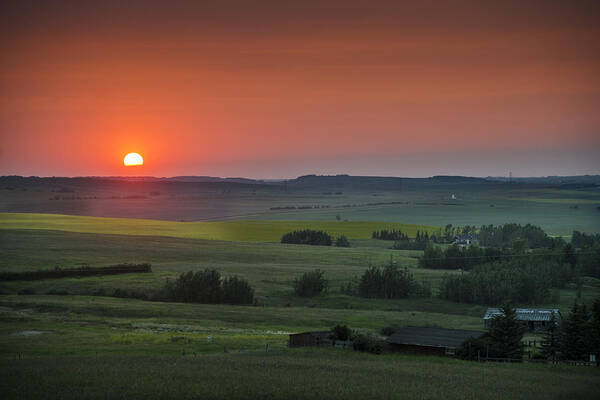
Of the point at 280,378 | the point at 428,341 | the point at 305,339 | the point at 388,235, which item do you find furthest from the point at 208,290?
the point at 388,235

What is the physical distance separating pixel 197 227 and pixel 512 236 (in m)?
64.2

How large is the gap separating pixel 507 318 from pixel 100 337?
28.8 metres

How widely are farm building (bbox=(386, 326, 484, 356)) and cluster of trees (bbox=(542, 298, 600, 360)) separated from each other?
5.03m

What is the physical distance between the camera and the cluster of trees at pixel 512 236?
137625 mm

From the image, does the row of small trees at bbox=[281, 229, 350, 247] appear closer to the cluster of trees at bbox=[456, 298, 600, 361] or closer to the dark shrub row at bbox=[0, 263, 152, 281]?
the dark shrub row at bbox=[0, 263, 152, 281]

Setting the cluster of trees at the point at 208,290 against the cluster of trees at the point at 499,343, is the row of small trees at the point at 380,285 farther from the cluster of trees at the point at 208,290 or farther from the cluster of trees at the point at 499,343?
the cluster of trees at the point at 499,343

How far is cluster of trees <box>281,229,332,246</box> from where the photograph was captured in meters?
136

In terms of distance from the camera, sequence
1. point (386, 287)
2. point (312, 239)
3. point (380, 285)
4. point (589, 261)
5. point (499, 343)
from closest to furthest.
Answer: point (499, 343) < point (386, 287) < point (380, 285) < point (589, 261) < point (312, 239)

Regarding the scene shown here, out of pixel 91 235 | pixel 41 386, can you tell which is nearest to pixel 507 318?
pixel 41 386

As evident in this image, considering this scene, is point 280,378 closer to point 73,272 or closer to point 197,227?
point 73,272

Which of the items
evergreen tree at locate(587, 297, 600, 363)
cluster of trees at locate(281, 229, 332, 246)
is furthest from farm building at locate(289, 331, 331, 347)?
cluster of trees at locate(281, 229, 332, 246)

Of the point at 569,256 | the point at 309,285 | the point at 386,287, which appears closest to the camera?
the point at 309,285

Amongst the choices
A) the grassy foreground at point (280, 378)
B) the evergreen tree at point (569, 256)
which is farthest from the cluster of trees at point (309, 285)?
the evergreen tree at point (569, 256)

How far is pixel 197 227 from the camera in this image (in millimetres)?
146500
